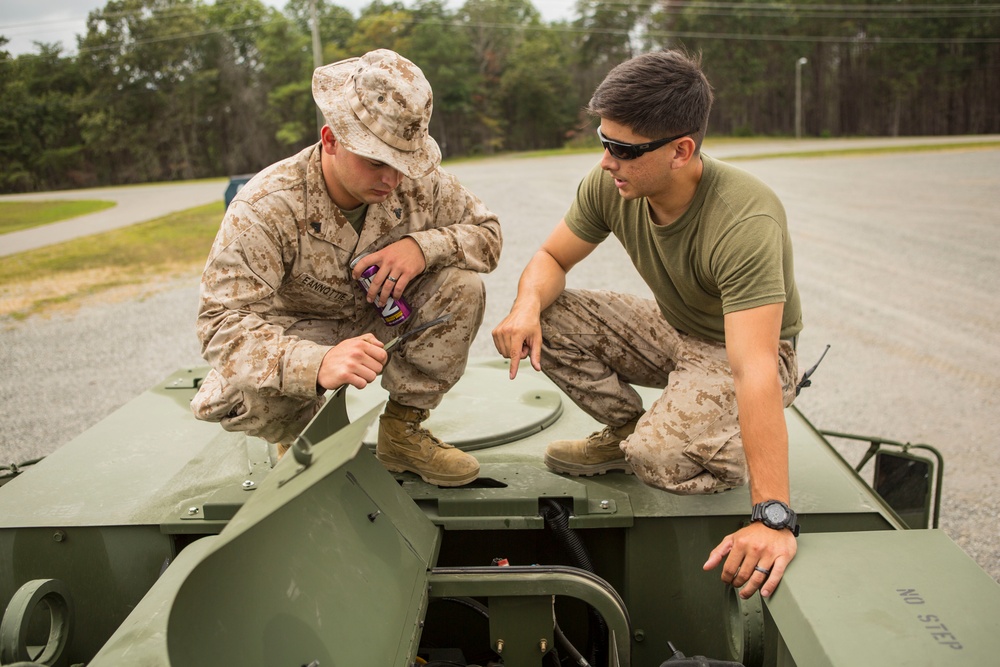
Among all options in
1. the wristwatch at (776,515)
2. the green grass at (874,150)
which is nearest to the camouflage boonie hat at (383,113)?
the wristwatch at (776,515)

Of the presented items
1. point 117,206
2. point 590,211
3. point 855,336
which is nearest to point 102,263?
point 117,206

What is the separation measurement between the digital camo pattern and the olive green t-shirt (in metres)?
0.35

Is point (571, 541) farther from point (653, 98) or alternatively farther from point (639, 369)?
point (653, 98)

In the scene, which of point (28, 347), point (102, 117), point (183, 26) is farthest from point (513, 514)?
point (183, 26)

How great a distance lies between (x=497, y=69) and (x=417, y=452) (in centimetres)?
2857

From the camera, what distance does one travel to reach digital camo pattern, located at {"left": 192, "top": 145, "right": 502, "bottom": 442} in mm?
2250

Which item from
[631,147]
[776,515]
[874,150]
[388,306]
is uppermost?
[631,147]

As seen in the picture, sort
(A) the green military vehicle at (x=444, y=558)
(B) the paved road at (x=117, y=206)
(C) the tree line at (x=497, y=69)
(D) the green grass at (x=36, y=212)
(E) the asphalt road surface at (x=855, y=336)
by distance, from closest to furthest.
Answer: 1. (A) the green military vehicle at (x=444, y=558)
2. (E) the asphalt road surface at (x=855, y=336)
3. (D) the green grass at (x=36, y=212)
4. (B) the paved road at (x=117, y=206)
5. (C) the tree line at (x=497, y=69)

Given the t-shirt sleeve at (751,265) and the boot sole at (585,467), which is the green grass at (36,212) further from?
the t-shirt sleeve at (751,265)

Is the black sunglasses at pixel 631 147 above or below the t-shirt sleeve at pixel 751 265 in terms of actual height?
above

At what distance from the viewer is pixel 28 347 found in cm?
777

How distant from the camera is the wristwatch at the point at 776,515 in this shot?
6.14 feet

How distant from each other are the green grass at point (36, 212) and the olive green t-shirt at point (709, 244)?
678 cm

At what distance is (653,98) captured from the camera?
239 centimetres
